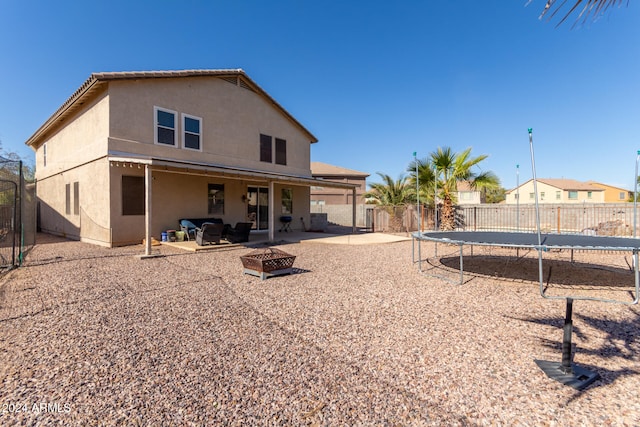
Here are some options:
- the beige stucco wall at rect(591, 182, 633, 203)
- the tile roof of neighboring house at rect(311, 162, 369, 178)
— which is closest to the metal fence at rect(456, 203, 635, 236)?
the tile roof of neighboring house at rect(311, 162, 369, 178)

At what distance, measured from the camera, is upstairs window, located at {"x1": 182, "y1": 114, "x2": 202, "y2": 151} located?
12086 millimetres

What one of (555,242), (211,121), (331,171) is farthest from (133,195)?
(331,171)

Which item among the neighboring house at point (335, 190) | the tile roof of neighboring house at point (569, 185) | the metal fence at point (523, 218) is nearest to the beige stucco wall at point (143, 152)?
the metal fence at point (523, 218)

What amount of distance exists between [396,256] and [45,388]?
8.14 m

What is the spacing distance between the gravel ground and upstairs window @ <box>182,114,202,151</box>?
7290 mm

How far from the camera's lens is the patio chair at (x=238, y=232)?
34.9 ft

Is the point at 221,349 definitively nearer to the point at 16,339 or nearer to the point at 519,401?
the point at 16,339

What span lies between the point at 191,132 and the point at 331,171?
67.1 ft

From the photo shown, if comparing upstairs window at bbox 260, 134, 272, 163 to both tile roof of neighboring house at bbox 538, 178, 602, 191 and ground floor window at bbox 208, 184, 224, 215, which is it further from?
tile roof of neighboring house at bbox 538, 178, 602, 191

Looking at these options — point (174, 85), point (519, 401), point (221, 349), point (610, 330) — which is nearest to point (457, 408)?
point (519, 401)

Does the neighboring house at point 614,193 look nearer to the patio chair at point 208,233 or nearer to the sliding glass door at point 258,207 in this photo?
the sliding glass door at point 258,207

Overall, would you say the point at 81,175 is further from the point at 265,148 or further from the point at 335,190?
the point at 335,190

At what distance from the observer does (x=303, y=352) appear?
3092 mm

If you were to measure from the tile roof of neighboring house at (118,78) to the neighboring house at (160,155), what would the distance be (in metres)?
0.04
